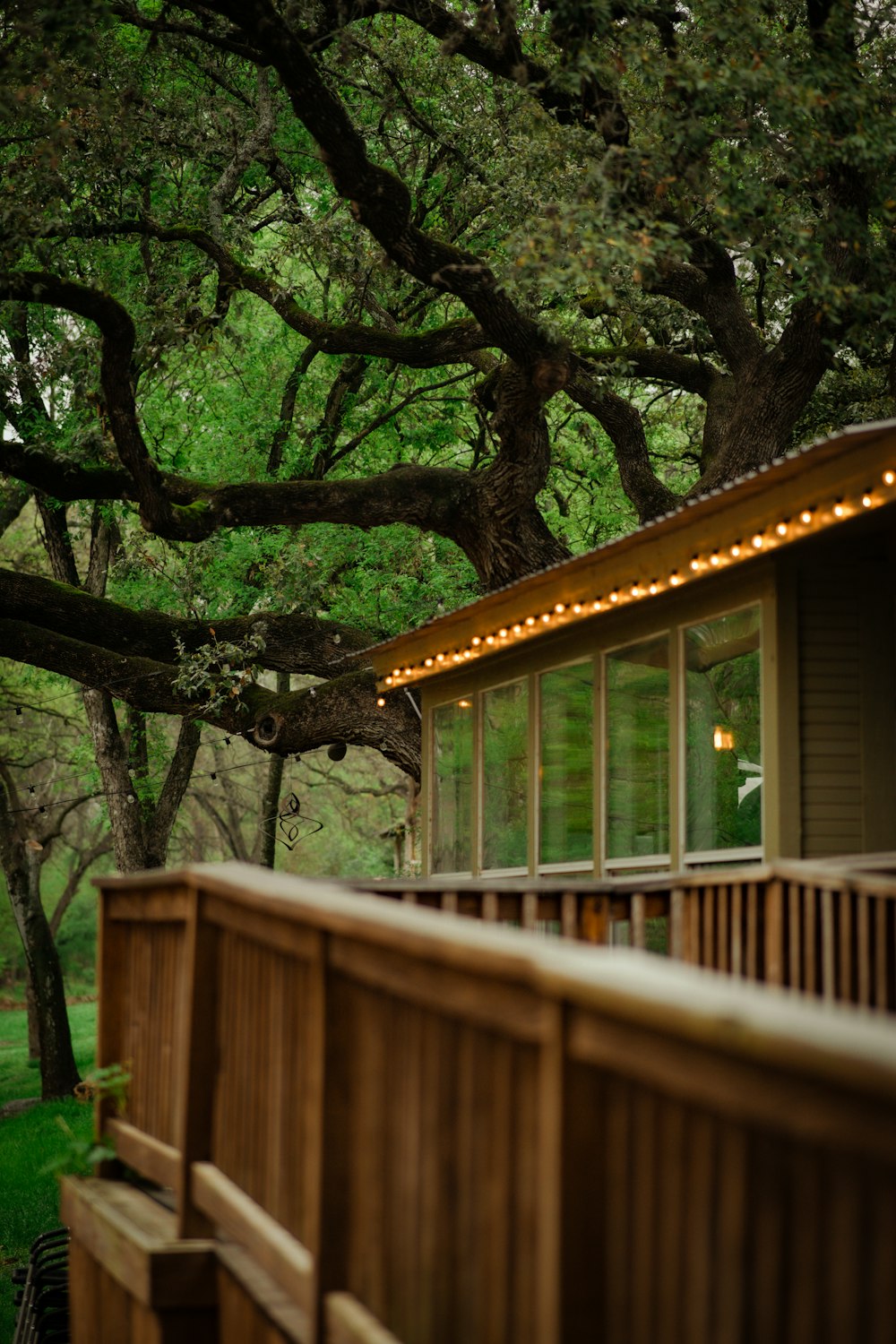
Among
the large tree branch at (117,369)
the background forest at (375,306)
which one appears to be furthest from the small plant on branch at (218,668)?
the large tree branch at (117,369)

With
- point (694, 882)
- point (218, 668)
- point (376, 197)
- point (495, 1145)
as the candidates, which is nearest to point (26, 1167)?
point (218, 668)

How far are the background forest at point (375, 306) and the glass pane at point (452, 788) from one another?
245 cm

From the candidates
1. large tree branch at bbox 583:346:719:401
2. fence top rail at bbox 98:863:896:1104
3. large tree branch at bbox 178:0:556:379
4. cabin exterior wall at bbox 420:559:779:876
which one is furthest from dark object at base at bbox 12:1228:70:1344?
large tree branch at bbox 583:346:719:401

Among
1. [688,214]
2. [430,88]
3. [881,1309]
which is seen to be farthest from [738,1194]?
[430,88]

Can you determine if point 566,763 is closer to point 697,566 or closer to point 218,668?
point 697,566

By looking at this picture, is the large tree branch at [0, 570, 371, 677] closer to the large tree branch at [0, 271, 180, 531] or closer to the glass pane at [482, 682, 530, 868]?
the large tree branch at [0, 271, 180, 531]

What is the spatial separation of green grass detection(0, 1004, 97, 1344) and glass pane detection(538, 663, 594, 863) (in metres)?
4.92

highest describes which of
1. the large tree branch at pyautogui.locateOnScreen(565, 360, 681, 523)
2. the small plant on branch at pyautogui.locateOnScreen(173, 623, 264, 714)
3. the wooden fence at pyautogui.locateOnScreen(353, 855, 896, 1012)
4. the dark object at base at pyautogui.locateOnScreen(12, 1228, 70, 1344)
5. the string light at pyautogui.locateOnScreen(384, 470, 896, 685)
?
the large tree branch at pyautogui.locateOnScreen(565, 360, 681, 523)

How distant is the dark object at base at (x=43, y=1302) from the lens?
8.63 metres

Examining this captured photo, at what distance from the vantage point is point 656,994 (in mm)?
1984

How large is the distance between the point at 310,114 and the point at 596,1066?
1052cm

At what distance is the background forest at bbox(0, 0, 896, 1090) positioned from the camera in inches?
432

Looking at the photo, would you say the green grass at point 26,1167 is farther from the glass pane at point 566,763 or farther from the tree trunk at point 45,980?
the glass pane at point 566,763

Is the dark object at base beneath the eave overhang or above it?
beneath
